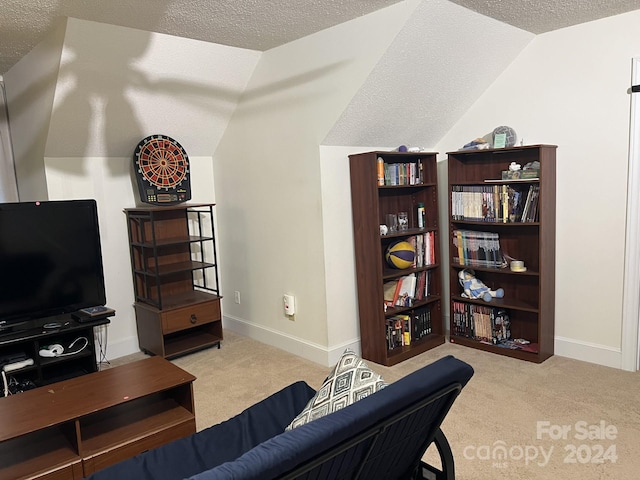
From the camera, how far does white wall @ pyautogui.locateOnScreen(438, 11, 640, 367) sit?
3.14 metres

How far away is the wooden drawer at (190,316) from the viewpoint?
3694mm

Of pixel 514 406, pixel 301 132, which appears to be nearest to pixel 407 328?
pixel 514 406

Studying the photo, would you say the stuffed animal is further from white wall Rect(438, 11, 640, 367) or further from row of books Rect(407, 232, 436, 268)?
white wall Rect(438, 11, 640, 367)

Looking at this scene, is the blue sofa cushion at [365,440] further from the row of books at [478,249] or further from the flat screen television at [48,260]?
the flat screen television at [48,260]

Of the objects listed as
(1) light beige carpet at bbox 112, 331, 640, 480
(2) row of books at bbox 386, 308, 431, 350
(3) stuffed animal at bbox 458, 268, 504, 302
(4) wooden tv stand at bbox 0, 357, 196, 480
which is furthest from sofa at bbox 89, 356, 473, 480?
(3) stuffed animal at bbox 458, 268, 504, 302

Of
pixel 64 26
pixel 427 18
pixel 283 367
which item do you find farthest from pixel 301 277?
pixel 64 26

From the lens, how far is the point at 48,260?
3.13 meters

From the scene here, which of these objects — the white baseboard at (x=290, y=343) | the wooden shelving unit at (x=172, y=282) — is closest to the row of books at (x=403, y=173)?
the white baseboard at (x=290, y=343)

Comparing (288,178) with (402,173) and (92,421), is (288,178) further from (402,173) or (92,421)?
(92,421)

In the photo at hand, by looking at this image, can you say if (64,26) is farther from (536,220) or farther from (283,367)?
(536,220)

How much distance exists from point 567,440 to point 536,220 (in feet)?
4.87

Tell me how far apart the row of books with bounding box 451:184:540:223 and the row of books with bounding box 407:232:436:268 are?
247 millimetres

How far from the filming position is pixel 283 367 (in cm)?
354

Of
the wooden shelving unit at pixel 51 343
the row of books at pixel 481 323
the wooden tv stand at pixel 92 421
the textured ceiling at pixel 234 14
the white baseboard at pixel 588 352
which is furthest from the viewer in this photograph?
the row of books at pixel 481 323
